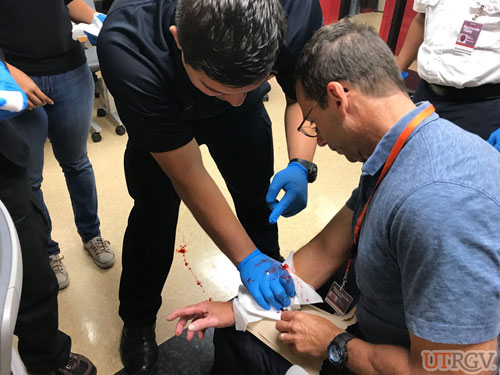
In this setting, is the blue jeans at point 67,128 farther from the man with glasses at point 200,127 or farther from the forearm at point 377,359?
the forearm at point 377,359

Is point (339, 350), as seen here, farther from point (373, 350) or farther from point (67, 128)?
point (67, 128)

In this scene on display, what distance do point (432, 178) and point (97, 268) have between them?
173 cm

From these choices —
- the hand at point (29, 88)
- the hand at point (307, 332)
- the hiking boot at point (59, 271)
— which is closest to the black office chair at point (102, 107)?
the hiking boot at point (59, 271)

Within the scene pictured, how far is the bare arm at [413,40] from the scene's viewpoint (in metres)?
2.29

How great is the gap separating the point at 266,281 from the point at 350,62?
62 centimetres

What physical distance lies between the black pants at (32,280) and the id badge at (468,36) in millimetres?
1894

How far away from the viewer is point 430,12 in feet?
6.84

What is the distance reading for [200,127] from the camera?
139 cm

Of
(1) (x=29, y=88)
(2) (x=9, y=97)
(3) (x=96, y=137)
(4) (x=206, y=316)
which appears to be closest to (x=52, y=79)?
(1) (x=29, y=88)

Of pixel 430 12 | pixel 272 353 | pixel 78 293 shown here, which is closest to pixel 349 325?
pixel 272 353

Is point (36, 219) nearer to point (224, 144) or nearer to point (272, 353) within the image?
point (224, 144)

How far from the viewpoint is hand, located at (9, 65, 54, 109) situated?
1419mm

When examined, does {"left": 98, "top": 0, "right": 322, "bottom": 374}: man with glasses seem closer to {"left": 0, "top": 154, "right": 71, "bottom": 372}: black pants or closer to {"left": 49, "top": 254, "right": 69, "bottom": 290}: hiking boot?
{"left": 0, "top": 154, "right": 71, "bottom": 372}: black pants

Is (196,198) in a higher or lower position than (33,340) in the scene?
higher
